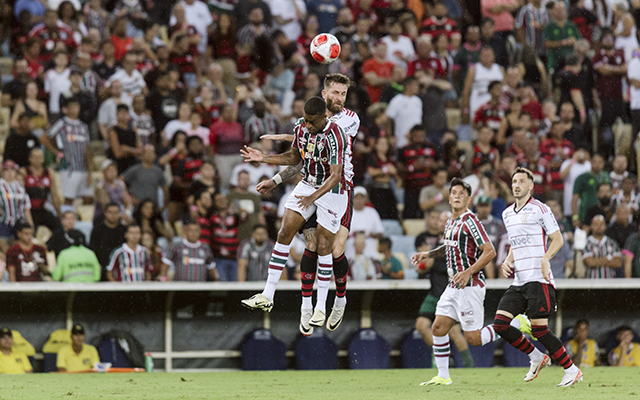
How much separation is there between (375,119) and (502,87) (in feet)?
9.02

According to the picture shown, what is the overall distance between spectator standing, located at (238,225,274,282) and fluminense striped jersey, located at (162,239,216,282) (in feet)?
1.52

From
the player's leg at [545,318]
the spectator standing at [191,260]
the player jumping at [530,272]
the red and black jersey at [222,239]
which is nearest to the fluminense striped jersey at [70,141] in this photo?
the spectator standing at [191,260]

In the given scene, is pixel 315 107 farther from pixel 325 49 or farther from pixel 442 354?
pixel 442 354

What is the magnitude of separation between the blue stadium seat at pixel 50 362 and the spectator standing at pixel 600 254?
848 centimetres

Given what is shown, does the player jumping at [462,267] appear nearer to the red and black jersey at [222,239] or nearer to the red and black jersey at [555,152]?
the red and black jersey at [222,239]

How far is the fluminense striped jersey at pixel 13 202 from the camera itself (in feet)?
46.8

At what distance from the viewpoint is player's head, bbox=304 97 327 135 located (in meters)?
9.20

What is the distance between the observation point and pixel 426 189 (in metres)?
15.8

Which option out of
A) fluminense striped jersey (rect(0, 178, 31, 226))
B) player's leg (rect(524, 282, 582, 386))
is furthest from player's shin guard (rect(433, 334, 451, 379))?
fluminense striped jersey (rect(0, 178, 31, 226))

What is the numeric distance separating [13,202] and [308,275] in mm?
6372

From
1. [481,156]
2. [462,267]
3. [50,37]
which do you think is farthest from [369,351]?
[50,37]

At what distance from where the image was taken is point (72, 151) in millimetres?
15703

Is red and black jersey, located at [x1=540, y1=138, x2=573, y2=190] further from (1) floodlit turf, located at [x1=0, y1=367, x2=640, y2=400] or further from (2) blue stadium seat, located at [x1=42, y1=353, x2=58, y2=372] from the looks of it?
(2) blue stadium seat, located at [x1=42, y1=353, x2=58, y2=372]

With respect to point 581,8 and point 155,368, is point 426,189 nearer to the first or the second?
point 155,368
